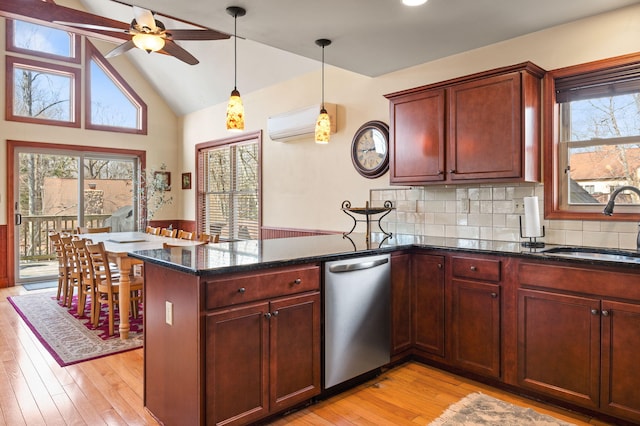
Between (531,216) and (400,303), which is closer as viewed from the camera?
(531,216)

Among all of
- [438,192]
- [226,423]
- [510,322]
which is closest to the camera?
[226,423]

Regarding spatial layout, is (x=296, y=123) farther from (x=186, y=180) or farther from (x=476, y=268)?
(x=186, y=180)

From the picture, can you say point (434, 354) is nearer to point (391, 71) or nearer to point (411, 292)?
point (411, 292)

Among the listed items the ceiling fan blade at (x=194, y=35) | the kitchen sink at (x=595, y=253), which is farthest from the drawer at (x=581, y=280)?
the ceiling fan blade at (x=194, y=35)

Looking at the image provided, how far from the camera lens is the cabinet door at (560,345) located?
7.64ft

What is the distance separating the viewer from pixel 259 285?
2193 mm

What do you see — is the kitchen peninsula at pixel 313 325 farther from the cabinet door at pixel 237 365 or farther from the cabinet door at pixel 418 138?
the cabinet door at pixel 418 138

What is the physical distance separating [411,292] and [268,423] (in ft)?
4.64

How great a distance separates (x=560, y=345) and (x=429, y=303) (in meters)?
0.88

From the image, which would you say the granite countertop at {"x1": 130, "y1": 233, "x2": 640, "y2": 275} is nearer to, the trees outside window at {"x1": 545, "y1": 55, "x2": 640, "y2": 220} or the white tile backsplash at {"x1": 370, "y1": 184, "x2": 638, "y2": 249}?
the white tile backsplash at {"x1": 370, "y1": 184, "x2": 638, "y2": 249}

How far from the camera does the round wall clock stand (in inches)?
161

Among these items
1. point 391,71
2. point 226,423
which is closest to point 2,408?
point 226,423

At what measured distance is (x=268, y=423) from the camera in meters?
2.32

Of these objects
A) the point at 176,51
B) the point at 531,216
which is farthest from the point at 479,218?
the point at 176,51
